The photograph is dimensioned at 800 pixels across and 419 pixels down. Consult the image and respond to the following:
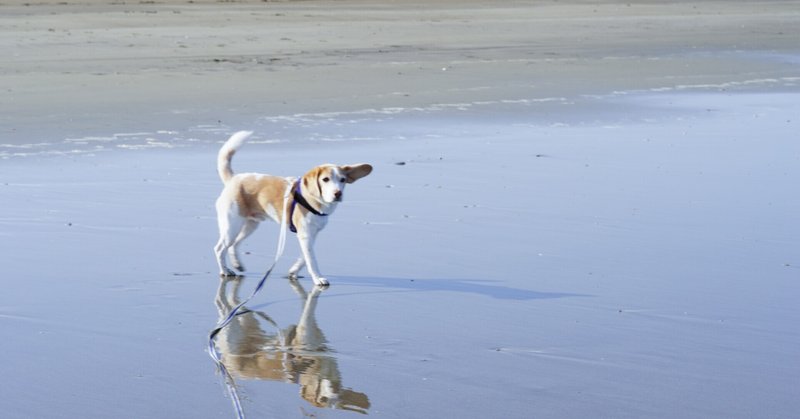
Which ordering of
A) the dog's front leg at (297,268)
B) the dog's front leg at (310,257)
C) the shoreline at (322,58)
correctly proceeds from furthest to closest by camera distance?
the shoreline at (322,58) → the dog's front leg at (297,268) → the dog's front leg at (310,257)

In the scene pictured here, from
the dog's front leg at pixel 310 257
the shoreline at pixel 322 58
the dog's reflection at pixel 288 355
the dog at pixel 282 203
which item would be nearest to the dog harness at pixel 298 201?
the dog at pixel 282 203

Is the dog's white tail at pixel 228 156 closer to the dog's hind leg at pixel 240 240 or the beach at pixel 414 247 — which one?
the dog's hind leg at pixel 240 240

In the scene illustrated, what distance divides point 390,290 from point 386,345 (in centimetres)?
96

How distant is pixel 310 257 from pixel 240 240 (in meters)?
0.56

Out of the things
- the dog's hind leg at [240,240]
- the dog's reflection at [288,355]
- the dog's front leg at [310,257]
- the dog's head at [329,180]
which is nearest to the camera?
the dog's reflection at [288,355]

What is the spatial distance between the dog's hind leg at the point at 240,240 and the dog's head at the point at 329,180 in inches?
21.2

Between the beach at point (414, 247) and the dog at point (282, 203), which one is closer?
the beach at point (414, 247)

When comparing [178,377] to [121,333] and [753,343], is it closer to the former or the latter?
[121,333]

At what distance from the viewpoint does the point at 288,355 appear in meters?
5.24

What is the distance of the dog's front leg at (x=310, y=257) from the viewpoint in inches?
253

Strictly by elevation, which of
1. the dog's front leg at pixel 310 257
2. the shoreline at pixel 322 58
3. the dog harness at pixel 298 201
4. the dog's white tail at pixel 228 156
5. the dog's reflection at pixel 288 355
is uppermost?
the shoreline at pixel 322 58

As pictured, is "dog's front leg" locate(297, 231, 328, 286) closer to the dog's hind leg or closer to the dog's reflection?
the dog's reflection

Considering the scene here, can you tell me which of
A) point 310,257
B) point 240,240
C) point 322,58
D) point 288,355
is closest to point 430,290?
point 310,257

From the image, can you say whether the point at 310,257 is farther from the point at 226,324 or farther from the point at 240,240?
the point at 226,324
